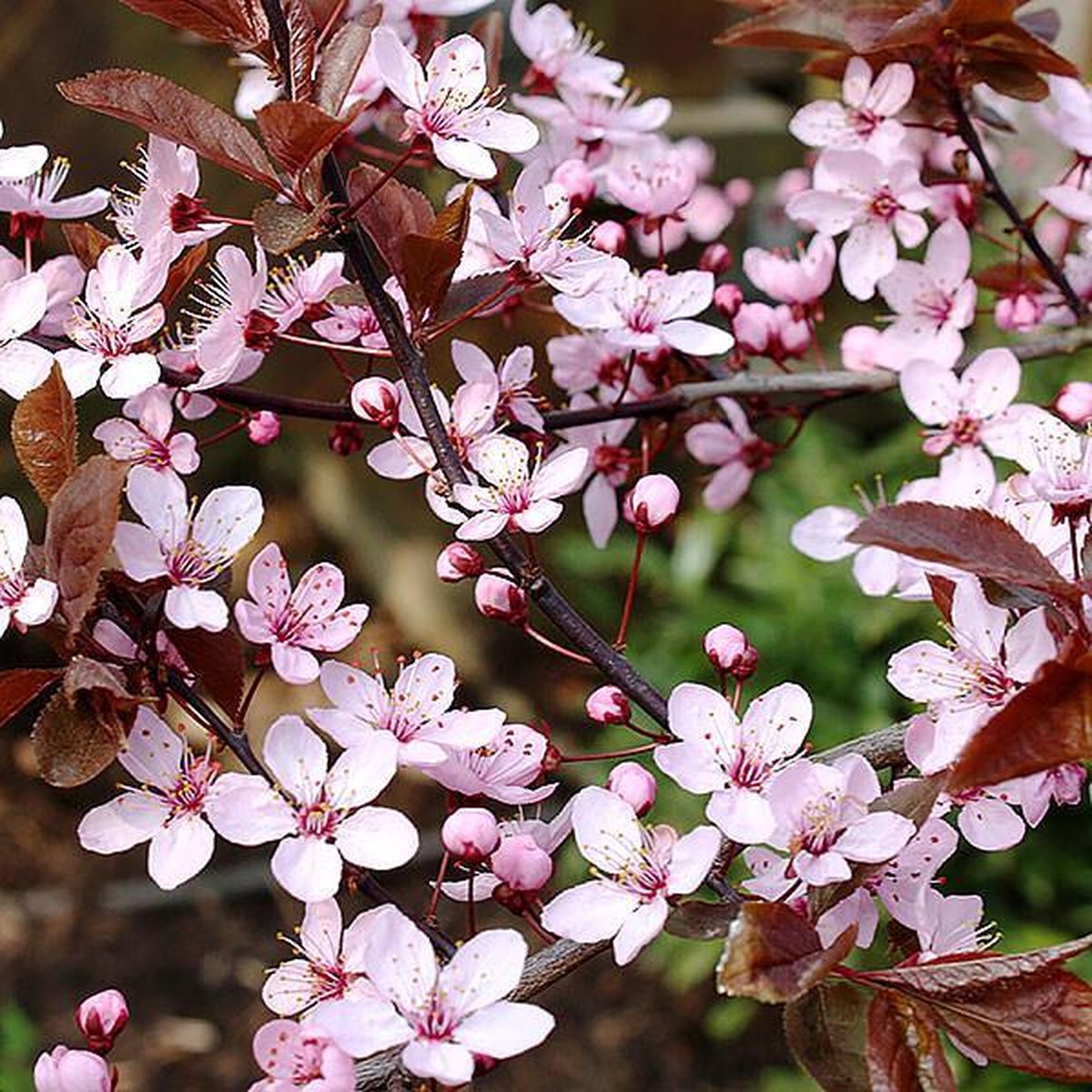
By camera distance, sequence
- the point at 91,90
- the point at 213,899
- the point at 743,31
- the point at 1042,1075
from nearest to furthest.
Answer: the point at 1042,1075, the point at 91,90, the point at 743,31, the point at 213,899

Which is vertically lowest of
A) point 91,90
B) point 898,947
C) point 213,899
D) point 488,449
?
point 213,899

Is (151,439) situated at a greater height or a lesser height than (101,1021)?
greater

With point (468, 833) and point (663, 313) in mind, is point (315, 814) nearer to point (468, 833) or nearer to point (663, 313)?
point (468, 833)

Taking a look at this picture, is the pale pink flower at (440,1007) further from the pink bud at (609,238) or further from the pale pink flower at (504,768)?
the pink bud at (609,238)

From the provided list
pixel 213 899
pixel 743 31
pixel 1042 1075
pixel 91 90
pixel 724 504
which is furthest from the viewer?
pixel 213 899

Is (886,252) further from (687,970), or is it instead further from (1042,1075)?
(687,970)

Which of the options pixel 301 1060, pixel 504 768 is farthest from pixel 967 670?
pixel 301 1060

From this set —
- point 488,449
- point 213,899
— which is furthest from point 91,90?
point 213,899
